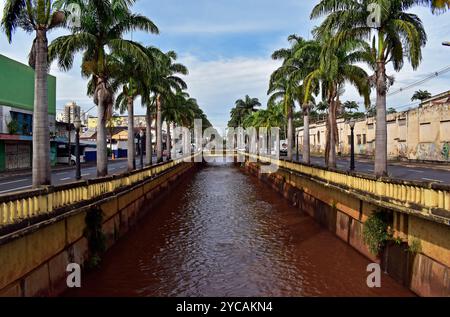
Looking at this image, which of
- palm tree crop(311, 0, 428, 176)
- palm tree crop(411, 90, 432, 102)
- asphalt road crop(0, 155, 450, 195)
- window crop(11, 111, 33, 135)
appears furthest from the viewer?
palm tree crop(411, 90, 432, 102)

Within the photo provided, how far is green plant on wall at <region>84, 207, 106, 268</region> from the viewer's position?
35.3 feet

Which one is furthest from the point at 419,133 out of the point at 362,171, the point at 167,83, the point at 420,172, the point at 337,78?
the point at 167,83

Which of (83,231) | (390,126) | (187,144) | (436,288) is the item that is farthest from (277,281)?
(187,144)

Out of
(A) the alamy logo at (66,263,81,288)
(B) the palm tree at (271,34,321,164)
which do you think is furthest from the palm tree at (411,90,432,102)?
(A) the alamy logo at (66,263,81,288)

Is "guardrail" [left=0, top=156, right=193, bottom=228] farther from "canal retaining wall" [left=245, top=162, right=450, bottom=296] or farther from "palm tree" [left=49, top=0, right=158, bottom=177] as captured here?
"canal retaining wall" [left=245, top=162, right=450, bottom=296]

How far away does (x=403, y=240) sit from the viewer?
918cm

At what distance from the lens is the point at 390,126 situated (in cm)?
4866

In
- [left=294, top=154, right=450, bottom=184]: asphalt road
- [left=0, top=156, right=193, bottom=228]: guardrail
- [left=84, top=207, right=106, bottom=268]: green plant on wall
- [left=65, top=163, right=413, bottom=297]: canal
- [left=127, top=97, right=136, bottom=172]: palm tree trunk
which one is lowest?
[left=65, top=163, right=413, bottom=297]: canal

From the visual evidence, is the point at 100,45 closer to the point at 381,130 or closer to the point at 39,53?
the point at 39,53

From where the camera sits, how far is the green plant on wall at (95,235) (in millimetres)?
10766

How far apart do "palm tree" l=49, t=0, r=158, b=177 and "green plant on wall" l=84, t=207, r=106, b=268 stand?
879 centimetres

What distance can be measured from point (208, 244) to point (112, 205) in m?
3.95

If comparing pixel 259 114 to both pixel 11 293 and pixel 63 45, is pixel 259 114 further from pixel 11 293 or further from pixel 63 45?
pixel 11 293

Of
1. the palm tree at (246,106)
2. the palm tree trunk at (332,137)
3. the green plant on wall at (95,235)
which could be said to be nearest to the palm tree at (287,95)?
the palm tree trunk at (332,137)
